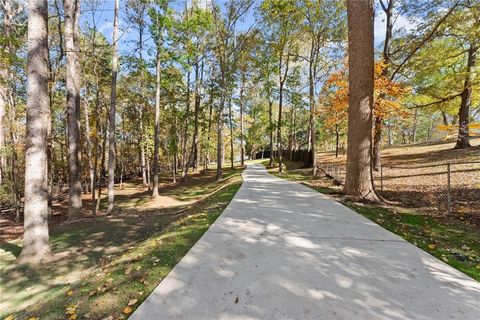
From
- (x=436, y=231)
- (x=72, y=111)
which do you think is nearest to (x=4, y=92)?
(x=72, y=111)

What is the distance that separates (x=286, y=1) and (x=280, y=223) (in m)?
12.8

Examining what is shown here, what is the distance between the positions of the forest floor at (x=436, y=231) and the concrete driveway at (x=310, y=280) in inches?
11.6

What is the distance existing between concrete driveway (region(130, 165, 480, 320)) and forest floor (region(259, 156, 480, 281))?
29 cm

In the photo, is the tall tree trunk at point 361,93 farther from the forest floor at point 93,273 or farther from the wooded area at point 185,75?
the forest floor at point 93,273

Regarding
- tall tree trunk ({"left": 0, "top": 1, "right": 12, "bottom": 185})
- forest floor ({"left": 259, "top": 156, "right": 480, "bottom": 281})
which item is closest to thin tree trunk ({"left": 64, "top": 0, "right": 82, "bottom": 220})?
tall tree trunk ({"left": 0, "top": 1, "right": 12, "bottom": 185})

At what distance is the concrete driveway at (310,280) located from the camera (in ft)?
7.13

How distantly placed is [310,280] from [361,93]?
233 inches

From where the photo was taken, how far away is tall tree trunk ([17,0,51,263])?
15.0 feet

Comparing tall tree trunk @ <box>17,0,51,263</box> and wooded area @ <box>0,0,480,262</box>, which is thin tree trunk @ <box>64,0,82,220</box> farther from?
tall tree trunk @ <box>17,0,51,263</box>

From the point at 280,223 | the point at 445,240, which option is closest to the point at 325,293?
the point at 280,223

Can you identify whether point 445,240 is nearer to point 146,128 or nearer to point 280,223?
point 280,223

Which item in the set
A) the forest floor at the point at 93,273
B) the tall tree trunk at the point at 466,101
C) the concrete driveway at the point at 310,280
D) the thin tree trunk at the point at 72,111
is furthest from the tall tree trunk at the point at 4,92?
the tall tree trunk at the point at 466,101

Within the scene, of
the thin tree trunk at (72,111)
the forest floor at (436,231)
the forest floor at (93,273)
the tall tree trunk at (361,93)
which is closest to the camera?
the forest floor at (93,273)

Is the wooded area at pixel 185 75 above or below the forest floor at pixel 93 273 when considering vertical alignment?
above
